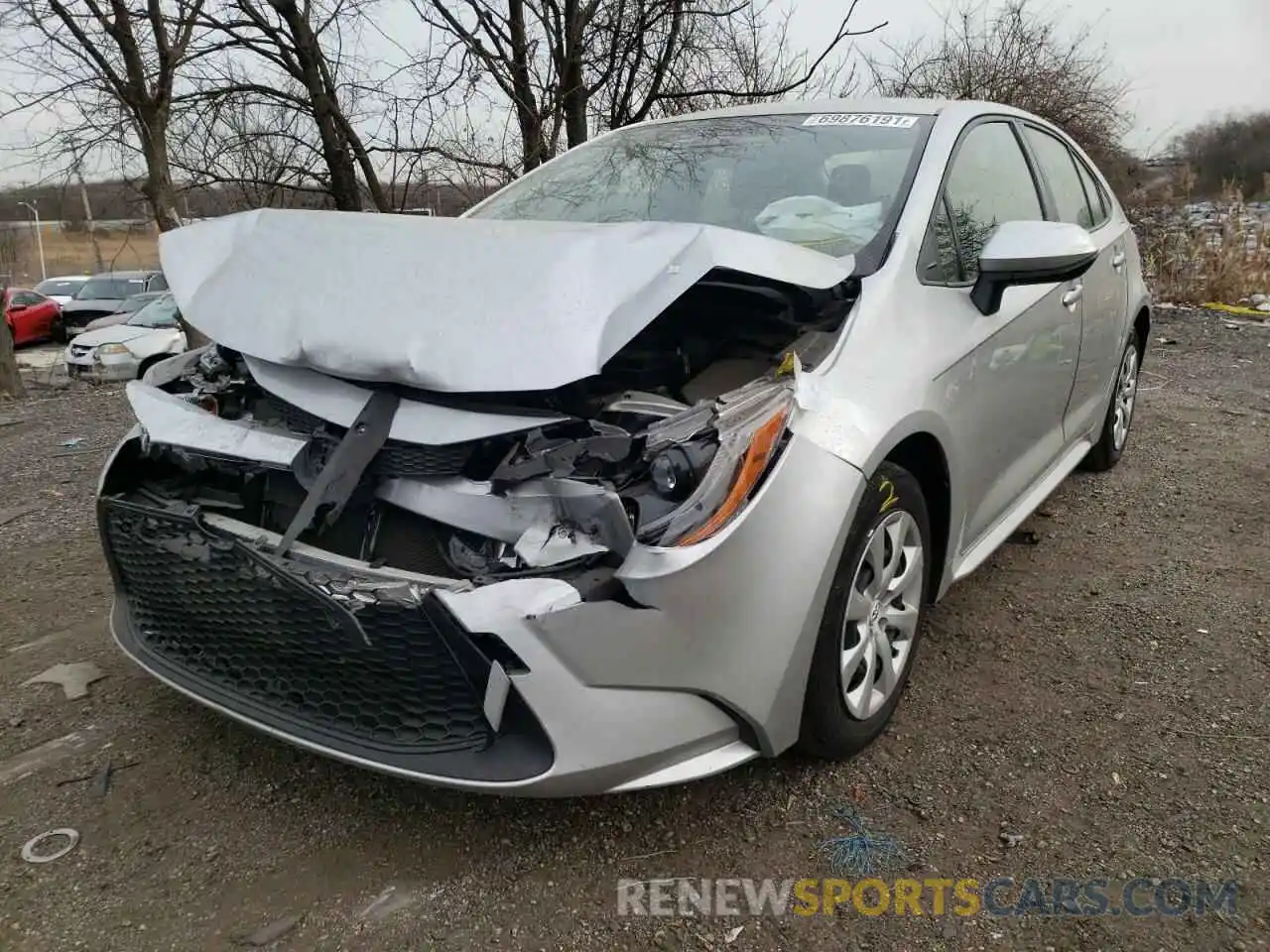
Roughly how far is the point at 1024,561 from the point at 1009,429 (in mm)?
966

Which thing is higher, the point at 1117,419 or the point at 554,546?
the point at 554,546

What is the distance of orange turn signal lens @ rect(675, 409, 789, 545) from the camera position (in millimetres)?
1768

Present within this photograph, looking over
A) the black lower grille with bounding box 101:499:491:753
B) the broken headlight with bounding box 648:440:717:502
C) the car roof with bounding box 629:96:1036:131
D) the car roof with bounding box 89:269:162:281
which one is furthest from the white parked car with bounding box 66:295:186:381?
the car roof with bounding box 89:269:162:281

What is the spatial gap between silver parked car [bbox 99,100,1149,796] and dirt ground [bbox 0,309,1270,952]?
266mm

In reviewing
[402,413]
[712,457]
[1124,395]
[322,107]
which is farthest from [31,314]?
[712,457]

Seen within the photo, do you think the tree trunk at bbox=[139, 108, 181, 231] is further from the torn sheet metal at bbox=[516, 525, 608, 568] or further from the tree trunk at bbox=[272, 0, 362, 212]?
the torn sheet metal at bbox=[516, 525, 608, 568]

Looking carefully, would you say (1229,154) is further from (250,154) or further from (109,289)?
(109,289)

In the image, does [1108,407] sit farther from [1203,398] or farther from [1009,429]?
[1203,398]

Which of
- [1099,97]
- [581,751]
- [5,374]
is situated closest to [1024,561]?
[581,751]

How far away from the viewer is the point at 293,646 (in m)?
1.92

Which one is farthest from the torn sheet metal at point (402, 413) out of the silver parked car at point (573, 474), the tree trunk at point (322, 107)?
the tree trunk at point (322, 107)

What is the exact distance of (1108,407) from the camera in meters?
4.36

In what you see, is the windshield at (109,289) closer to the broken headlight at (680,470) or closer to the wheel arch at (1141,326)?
the wheel arch at (1141,326)

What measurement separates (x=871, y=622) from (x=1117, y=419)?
3.04 metres
